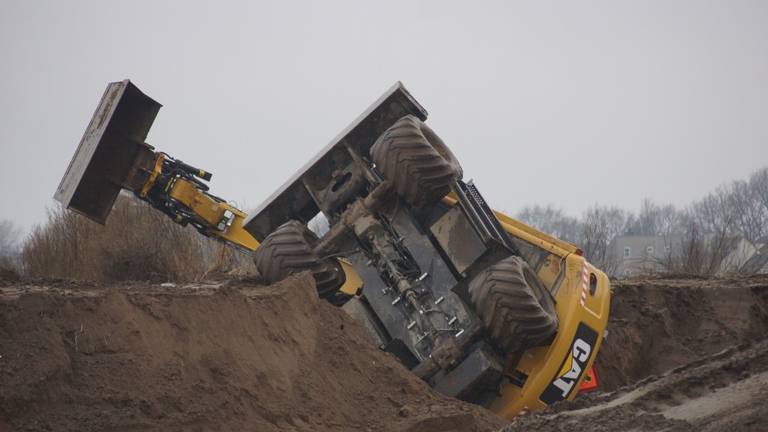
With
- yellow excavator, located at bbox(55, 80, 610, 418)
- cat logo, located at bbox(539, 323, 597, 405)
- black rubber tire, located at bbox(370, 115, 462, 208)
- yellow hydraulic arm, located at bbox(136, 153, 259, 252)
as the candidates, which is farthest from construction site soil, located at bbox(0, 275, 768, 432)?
yellow hydraulic arm, located at bbox(136, 153, 259, 252)

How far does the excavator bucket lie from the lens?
9.79 meters

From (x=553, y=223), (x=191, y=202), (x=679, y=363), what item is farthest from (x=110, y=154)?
(x=553, y=223)

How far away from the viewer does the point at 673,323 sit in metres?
13.0

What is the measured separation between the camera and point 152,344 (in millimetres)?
6680

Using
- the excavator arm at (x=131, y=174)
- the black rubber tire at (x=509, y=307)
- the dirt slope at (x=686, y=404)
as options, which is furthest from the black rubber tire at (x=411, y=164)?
the dirt slope at (x=686, y=404)

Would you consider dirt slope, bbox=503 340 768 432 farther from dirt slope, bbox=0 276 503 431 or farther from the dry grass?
the dry grass

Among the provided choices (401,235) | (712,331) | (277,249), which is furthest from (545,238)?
(712,331)

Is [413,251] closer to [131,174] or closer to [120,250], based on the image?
[131,174]

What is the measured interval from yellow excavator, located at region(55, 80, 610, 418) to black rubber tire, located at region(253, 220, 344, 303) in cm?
1

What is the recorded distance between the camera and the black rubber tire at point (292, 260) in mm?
9242

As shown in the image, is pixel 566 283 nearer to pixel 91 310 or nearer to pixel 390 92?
pixel 390 92

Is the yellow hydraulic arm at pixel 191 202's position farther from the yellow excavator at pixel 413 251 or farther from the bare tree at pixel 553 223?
the bare tree at pixel 553 223

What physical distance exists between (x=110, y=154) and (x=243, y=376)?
386 cm

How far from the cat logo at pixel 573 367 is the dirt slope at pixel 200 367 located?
1170 millimetres
